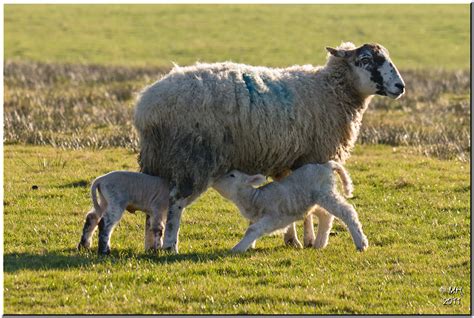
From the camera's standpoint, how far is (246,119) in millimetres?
10383

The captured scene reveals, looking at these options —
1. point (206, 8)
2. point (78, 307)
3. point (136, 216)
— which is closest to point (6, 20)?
point (206, 8)

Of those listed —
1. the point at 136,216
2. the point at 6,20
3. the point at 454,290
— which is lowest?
the point at 6,20

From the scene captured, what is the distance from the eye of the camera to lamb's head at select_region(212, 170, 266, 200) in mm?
10133

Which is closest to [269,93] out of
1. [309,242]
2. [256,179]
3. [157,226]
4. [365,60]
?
[256,179]

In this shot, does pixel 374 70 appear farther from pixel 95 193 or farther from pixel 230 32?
pixel 230 32

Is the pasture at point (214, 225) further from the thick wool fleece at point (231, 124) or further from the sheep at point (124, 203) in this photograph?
the thick wool fleece at point (231, 124)

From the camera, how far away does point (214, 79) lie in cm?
1046

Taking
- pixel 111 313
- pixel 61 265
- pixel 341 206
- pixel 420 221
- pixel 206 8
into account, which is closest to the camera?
pixel 111 313

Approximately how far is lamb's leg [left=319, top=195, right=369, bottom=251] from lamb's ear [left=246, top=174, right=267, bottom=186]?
0.65m

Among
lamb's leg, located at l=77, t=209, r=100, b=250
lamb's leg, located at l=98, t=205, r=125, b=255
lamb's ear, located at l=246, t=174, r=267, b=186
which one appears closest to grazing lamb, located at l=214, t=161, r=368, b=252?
lamb's ear, located at l=246, t=174, r=267, b=186

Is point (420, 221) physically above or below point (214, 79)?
below

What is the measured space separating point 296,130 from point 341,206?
1168 millimetres

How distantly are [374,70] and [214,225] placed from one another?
2631mm

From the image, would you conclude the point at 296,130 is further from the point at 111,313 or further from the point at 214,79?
the point at 111,313
